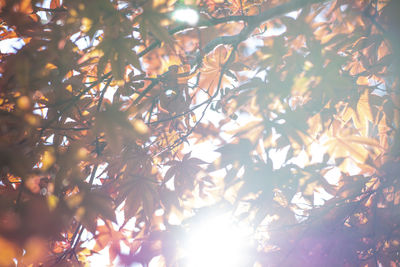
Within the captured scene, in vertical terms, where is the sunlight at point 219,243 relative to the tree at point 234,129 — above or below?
below

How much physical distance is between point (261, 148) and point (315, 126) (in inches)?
9.8

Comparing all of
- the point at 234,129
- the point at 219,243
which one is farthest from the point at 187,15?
the point at 219,243

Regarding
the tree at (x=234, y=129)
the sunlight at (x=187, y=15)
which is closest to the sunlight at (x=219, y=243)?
the tree at (x=234, y=129)

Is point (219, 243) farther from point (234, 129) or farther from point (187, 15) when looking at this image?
point (187, 15)

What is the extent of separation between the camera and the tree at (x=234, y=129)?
26.9 inches

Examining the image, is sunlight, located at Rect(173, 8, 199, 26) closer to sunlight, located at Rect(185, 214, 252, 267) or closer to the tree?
the tree

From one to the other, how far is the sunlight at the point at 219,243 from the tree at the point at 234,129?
0.04 metres

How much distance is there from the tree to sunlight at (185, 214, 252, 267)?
39 mm

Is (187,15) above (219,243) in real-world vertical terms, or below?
above

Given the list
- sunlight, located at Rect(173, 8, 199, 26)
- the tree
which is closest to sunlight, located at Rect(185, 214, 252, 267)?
the tree

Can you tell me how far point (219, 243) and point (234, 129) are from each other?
19.5 inches

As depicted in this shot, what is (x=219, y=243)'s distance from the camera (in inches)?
38.1

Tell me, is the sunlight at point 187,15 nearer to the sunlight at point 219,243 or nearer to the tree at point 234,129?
the tree at point 234,129

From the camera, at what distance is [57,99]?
0.83m
